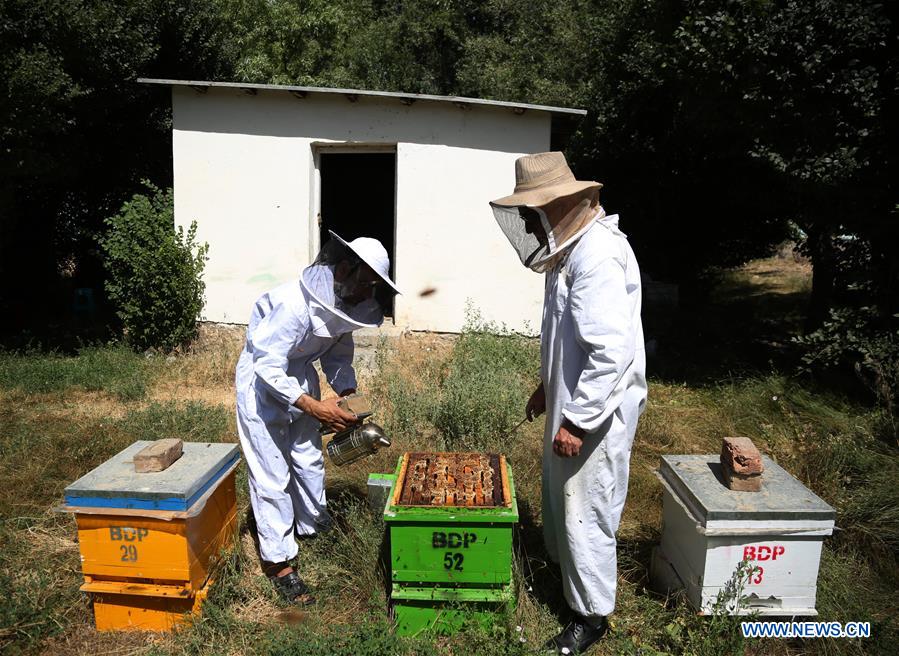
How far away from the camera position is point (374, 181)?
12383mm

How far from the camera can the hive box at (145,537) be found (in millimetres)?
2768

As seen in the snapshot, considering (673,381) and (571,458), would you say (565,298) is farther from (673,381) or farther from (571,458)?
(673,381)

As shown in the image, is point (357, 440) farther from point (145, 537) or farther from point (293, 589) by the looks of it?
point (145, 537)

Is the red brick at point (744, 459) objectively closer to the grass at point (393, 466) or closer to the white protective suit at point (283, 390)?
the grass at point (393, 466)

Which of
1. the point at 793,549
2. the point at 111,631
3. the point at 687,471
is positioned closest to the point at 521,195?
the point at 687,471

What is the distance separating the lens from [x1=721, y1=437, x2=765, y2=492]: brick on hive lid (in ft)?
9.52

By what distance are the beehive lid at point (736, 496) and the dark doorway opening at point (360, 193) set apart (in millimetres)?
8852

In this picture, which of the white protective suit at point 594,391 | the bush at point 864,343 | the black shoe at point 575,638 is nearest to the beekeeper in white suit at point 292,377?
the white protective suit at point 594,391

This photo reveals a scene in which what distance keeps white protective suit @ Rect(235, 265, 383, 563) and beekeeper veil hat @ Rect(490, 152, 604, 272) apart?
2.93 ft

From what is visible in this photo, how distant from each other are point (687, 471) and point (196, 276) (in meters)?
6.38

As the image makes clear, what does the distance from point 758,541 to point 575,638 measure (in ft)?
2.92

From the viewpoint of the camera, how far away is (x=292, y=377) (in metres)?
3.30

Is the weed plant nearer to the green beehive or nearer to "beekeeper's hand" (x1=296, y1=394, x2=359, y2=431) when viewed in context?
"beekeeper's hand" (x1=296, y1=394, x2=359, y2=431)

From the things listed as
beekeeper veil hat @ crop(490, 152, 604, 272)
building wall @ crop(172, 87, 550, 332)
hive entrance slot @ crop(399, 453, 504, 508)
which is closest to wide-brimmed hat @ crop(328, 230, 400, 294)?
beekeeper veil hat @ crop(490, 152, 604, 272)
